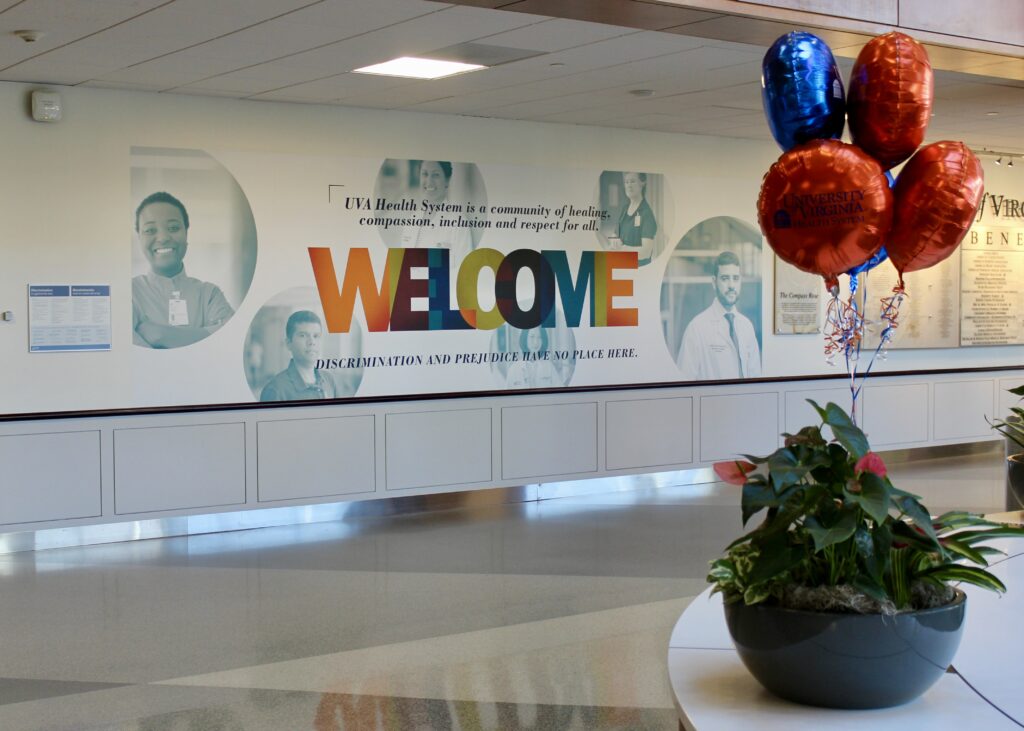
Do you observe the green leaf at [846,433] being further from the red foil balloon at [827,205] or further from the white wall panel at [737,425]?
the white wall panel at [737,425]

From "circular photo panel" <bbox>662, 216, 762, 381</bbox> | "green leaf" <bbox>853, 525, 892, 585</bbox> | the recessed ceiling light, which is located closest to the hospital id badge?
the recessed ceiling light

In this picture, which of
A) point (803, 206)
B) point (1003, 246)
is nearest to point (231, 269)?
Result: point (803, 206)

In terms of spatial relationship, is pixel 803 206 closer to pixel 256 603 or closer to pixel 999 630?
pixel 999 630

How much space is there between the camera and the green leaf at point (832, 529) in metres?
2.04

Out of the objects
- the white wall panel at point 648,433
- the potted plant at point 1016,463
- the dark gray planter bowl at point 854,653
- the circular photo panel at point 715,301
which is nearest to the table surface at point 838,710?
the dark gray planter bowl at point 854,653

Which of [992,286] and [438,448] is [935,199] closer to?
[438,448]

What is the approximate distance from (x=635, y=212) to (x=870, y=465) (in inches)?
A: 338

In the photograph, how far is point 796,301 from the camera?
1155cm

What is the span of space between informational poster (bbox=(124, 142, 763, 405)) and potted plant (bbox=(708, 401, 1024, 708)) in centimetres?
698

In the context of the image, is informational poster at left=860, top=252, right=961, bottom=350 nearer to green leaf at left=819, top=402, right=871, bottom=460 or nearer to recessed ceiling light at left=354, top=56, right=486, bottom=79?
recessed ceiling light at left=354, top=56, right=486, bottom=79

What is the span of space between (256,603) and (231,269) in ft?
9.76

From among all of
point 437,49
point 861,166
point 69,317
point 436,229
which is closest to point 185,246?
point 69,317

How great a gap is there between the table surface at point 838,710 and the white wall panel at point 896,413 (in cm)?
959

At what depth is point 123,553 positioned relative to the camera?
802cm
